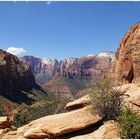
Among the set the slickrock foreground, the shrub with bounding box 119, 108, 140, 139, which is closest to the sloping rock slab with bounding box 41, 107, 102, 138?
the slickrock foreground

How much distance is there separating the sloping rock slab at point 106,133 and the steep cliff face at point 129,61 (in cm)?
3007

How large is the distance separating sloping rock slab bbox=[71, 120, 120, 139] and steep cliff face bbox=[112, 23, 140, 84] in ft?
98.7

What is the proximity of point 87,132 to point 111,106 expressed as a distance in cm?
370

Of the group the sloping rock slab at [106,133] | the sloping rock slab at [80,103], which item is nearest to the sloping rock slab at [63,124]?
the sloping rock slab at [106,133]

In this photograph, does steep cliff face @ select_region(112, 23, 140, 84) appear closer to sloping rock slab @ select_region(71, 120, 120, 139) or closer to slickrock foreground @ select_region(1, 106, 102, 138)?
slickrock foreground @ select_region(1, 106, 102, 138)

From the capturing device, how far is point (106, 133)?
32.5 metres

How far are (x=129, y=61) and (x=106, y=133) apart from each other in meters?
39.6

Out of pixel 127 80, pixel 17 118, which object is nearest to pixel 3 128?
pixel 127 80

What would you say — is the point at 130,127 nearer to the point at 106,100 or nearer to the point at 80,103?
the point at 106,100

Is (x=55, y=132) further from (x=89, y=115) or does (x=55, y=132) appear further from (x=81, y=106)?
(x=81, y=106)

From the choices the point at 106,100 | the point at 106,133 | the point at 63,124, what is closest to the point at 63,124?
the point at 63,124

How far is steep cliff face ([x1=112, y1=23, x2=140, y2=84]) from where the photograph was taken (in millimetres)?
65688

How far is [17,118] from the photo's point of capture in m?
91.1

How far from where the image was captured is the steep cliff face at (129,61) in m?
65.7
